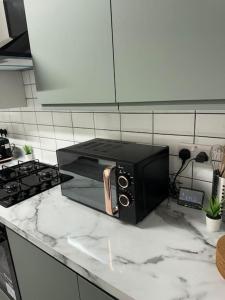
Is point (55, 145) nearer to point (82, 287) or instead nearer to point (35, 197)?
point (35, 197)

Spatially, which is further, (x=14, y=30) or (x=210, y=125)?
(x=14, y=30)

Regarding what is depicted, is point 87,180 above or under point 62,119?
under

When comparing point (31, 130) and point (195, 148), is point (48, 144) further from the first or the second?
point (195, 148)

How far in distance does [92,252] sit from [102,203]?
247 mm

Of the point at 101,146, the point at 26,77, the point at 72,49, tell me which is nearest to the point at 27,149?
the point at 26,77

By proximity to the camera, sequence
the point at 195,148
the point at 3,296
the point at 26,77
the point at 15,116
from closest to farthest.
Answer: the point at 195,148, the point at 3,296, the point at 26,77, the point at 15,116

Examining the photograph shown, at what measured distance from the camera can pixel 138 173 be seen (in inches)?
32.6

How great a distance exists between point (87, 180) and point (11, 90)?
102 centimetres

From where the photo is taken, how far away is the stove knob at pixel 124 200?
852mm

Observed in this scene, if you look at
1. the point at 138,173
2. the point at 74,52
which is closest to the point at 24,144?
the point at 74,52

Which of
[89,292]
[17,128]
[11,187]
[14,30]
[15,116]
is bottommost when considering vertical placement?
[89,292]

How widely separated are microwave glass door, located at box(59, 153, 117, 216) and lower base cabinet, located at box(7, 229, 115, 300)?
287 millimetres

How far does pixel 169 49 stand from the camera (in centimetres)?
64

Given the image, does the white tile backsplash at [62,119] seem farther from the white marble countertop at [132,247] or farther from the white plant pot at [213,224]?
the white plant pot at [213,224]
